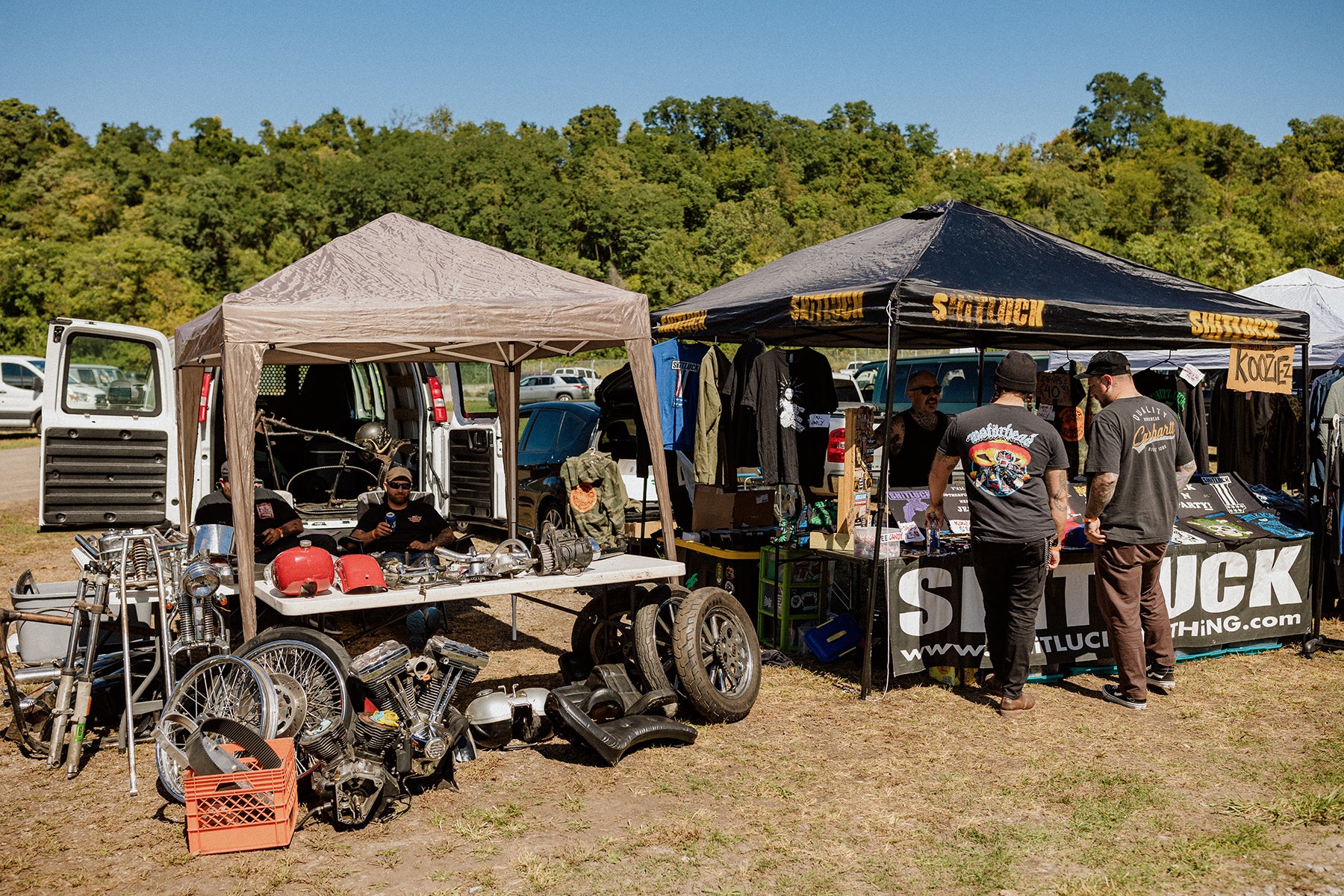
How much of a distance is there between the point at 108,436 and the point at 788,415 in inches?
234

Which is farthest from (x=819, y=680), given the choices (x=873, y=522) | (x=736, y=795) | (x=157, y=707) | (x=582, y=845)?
(x=157, y=707)

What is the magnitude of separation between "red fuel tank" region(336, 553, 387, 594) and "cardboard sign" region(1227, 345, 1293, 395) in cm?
588

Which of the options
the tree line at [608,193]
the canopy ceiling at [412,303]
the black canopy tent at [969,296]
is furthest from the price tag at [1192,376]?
the tree line at [608,193]

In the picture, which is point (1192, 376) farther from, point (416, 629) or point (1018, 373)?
point (416, 629)

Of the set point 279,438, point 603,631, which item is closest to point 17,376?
point 279,438

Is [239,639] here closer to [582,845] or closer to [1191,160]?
[582,845]

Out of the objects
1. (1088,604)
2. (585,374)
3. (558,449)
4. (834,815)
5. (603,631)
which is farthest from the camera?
(585,374)

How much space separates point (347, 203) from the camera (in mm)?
68500

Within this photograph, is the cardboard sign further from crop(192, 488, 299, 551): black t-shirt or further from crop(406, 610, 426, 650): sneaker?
crop(192, 488, 299, 551): black t-shirt

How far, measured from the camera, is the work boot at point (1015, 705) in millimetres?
5805

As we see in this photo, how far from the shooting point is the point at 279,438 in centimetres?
940

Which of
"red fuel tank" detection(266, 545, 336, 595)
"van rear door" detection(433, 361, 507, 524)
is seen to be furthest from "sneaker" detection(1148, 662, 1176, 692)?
"van rear door" detection(433, 361, 507, 524)

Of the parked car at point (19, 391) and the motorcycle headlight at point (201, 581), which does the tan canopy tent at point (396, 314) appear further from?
the parked car at point (19, 391)

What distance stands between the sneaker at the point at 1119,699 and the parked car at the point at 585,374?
31022mm
